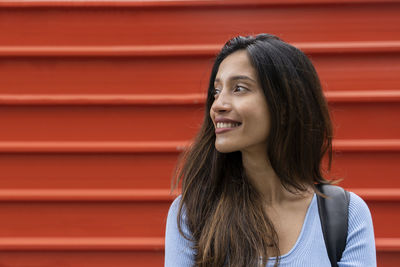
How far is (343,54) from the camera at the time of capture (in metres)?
2.44

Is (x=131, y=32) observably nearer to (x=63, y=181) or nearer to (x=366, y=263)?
(x=63, y=181)

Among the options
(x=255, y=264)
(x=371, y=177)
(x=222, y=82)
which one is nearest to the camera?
(x=255, y=264)

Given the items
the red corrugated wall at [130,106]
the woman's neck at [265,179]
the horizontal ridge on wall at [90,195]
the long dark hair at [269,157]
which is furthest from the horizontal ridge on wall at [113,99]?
the woman's neck at [265,179]

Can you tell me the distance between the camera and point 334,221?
4.95 feet

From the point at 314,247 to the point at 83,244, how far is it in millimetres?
1334

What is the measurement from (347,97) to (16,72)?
72.8 inches

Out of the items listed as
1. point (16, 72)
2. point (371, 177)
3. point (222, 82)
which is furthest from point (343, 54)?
point (16, 72)

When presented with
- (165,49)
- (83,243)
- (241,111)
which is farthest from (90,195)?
(241,111)

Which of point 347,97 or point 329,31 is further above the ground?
point 329,31

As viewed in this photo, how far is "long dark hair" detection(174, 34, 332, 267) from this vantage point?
1.49 metres

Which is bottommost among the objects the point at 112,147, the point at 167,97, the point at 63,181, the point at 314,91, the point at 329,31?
the point at 63,181

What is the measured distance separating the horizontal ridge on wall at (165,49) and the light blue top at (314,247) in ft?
3.77

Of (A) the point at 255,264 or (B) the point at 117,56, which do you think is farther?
(B) the point at 117,56

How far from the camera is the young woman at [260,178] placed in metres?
1.49
